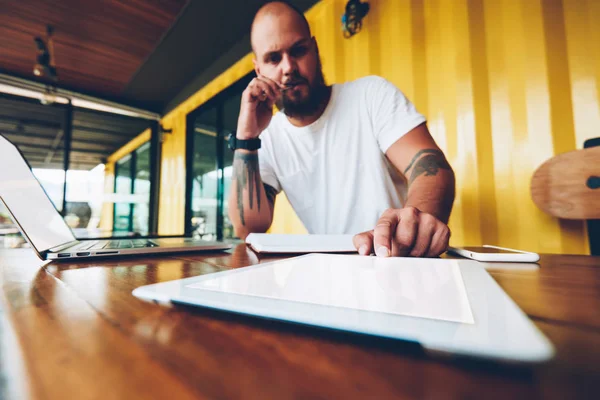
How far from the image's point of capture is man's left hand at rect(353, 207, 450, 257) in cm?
44

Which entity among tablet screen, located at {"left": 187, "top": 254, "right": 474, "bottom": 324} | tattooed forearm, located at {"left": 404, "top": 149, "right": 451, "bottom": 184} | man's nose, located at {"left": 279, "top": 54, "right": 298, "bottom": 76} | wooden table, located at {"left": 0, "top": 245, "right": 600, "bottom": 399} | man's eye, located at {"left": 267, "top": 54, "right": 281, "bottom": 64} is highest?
man's eye, located at {"left": 267, "top": 54, "right": 281, "bottom": 64}

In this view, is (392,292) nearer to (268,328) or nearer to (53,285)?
(268,328)

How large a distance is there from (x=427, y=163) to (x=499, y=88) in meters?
0.77

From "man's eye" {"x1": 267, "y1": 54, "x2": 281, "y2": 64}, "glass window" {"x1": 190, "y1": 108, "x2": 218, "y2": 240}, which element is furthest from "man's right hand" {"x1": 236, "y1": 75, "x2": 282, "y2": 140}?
"glass window" {"x1": 190, "y1": 108, "x2": 218, "y2": 240}

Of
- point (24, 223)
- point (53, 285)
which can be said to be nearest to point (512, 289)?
point (53, 285)

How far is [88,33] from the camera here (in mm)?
2582

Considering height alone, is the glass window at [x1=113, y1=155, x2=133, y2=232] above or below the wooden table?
above

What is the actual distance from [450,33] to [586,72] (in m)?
0.59

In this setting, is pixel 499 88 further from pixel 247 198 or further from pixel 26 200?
pixel 26 200

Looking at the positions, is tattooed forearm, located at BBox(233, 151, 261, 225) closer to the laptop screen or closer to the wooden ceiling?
the laptop screen

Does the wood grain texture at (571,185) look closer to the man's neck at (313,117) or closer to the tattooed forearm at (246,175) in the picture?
the man's neck at (313,117)

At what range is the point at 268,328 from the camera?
0.51 feet

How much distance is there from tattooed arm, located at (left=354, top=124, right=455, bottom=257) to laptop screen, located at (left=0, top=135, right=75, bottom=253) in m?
0.52

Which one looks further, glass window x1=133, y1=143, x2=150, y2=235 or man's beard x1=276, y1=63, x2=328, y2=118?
glass window x1=133, y1=143, x2=150, y2=235
